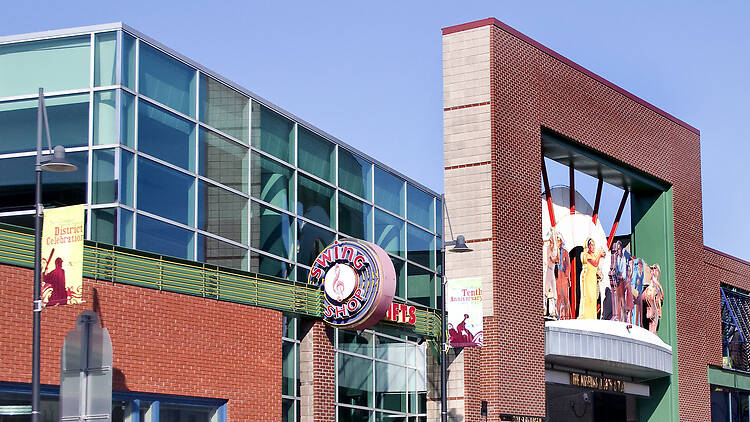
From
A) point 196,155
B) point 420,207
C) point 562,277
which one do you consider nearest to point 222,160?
point 196,155

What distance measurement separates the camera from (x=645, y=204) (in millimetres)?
53406

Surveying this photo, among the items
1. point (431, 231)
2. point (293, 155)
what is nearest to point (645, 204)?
point (431, 231)

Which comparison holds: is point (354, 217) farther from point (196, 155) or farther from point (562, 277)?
point (562, 277)

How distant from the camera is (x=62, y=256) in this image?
2183cm

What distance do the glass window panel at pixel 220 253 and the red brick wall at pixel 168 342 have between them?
1.38 metres

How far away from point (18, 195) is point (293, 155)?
8.50 meters

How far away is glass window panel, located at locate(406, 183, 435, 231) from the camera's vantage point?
39844mm

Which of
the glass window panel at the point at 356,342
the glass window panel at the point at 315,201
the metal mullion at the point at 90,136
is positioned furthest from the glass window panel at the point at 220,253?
the glass window panel at the point at 356,342

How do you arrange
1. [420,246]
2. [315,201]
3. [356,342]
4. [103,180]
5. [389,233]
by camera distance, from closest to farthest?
[103,180], [315,201], [356,342], [389,233], [420,246]

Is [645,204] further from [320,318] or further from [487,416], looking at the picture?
[320,318]

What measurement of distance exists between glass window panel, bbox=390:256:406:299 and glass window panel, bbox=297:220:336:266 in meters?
5.01

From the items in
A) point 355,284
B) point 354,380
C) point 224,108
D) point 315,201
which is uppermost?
point 224,108

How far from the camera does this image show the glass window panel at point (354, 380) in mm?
33312

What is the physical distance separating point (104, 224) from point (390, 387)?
13747 millimetres
